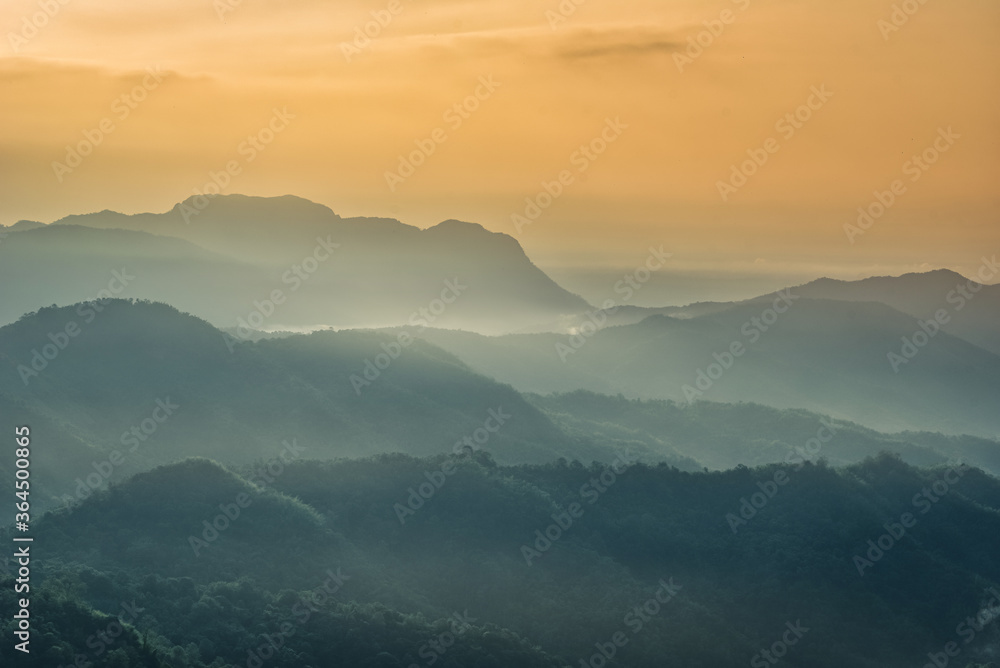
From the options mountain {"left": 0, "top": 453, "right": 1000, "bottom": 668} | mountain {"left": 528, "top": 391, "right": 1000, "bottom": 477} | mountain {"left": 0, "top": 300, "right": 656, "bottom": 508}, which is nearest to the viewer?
mountain {"left": 0, "top": 453, "right": 1000, "bottom": 668}

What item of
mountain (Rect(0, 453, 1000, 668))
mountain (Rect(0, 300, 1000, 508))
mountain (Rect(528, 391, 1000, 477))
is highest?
mountain (Rect(0, 453, 1000, 668))

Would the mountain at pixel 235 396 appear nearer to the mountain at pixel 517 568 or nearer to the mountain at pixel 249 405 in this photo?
the mountain at pixel 249 405

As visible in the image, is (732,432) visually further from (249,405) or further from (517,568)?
(517,568)

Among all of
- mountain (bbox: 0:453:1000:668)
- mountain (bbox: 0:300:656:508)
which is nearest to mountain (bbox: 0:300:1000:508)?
mountain (bbox: 0:300:656:508)

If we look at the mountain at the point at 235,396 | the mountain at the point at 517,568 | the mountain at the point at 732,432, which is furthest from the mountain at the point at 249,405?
the mountain at the point at 517,568

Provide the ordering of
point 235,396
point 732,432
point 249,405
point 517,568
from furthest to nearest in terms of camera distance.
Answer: point 732,432 < point 235,396 < point 249,405 < point 517,568

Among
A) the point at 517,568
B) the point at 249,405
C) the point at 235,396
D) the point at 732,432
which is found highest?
the point at 517,568

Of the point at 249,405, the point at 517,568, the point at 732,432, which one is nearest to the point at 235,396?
the point at 249,405

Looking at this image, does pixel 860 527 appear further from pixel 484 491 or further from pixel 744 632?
pixel 484 491

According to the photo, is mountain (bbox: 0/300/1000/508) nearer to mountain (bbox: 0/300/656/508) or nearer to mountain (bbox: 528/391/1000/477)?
mountain (bbox: 0/300/656/508)
